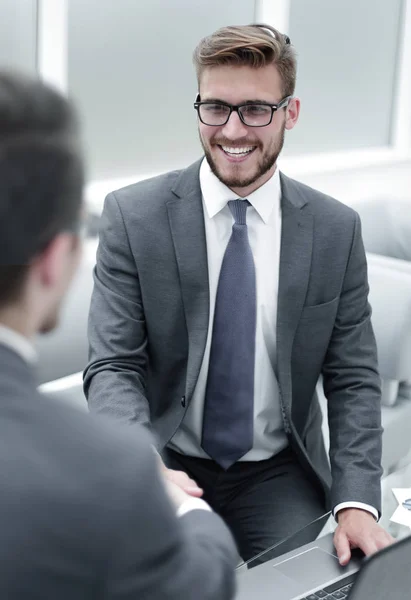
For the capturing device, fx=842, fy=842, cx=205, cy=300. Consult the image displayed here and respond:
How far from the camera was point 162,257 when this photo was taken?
5.93 feet

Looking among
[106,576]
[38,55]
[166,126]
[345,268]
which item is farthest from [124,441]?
[166,126]

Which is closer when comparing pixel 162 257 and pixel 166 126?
pixel 162 257

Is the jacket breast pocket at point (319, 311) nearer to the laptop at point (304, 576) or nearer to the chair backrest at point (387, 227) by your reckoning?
the laptop at point (304, 576)

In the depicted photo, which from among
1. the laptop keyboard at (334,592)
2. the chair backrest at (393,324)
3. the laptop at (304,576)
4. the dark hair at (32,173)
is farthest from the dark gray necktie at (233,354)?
the dark hair at (32,173)

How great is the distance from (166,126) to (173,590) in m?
3.31

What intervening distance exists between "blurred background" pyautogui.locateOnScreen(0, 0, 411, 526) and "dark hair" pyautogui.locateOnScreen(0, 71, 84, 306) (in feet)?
3.04

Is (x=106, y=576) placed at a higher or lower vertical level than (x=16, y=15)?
lower

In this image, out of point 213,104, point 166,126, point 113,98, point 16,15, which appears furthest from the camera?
point 166,126

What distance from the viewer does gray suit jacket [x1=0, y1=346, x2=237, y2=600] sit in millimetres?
658

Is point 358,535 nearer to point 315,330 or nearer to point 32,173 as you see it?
point 315,330

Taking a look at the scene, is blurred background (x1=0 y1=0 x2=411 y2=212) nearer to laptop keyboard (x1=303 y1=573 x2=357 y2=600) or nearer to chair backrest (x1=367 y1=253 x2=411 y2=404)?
chair backrest (x1=367 y1=253 x2=411 y2=404)

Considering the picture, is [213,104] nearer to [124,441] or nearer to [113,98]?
[124,441]

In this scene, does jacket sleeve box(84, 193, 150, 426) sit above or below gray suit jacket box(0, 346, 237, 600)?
below

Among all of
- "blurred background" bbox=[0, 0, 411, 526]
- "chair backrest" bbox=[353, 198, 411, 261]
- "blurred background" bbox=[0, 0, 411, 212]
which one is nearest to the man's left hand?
"blurred background" bbox=[0, 0, 411, 526]
